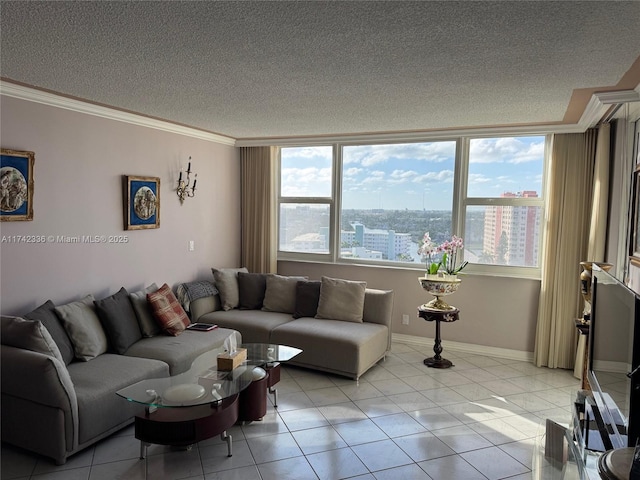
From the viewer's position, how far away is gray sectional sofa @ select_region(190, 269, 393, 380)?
417 centimetres

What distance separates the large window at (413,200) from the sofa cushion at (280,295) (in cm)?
90

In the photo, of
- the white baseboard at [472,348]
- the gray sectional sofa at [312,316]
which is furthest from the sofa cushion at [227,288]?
the white baseboard at [472,348]

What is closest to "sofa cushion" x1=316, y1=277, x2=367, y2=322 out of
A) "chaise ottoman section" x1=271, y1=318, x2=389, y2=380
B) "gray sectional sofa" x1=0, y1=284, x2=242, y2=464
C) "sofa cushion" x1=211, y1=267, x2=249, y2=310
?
"chaise ottoman section" x1=271, y1=318, x2=389, y2=380

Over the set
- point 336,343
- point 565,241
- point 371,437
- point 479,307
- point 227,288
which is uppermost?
point 565,241

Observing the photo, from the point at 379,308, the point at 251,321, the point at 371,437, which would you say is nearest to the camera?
the point at 371,437

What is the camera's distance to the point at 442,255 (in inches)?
200

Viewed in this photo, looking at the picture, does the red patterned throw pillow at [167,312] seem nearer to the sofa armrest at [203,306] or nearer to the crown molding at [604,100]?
the sofa armrest at [203,306]

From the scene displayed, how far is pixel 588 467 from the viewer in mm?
2143

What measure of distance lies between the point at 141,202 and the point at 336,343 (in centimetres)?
231

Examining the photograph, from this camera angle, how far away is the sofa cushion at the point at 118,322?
11.9 feet

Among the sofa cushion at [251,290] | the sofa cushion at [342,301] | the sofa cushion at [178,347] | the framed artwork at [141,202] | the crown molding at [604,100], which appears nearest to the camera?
the crown molding at [604,100]

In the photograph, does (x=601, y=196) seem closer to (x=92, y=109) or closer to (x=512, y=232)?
(x=512, y=232)

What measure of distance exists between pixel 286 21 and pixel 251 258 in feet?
13.7

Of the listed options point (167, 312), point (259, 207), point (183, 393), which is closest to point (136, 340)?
point (167, 312)
